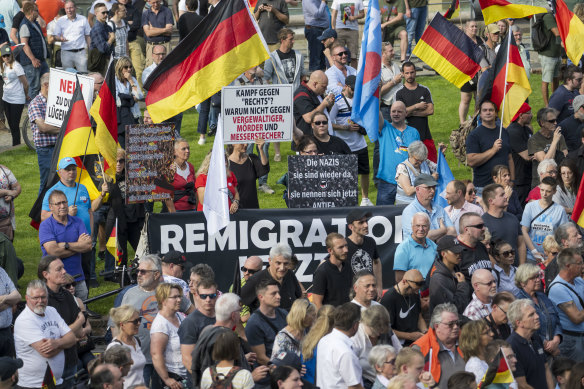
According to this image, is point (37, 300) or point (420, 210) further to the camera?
point (420, 210)

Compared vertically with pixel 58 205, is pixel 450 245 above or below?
below

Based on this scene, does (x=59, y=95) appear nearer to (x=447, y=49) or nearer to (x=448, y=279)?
(x=447, y=49)

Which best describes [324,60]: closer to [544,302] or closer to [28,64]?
[28,64]

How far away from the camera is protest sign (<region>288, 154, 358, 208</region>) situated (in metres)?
14.2

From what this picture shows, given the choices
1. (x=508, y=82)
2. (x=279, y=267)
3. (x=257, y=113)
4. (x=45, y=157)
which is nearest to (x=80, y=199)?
(x=257, y=113)

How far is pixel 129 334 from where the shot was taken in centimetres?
1051

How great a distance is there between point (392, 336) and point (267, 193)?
760cm

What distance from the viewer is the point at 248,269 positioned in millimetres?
12156

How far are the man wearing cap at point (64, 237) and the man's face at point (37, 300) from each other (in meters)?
2.75

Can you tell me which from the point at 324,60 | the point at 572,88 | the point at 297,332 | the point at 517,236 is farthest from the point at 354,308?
the point at 324,60

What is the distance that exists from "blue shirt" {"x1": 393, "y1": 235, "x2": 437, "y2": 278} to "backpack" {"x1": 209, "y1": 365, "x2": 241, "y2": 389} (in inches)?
145

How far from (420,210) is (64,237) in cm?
423

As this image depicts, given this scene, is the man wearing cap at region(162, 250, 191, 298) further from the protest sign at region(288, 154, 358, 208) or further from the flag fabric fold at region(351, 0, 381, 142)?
the flag fabric fold at region(351, 0, 381, 142)

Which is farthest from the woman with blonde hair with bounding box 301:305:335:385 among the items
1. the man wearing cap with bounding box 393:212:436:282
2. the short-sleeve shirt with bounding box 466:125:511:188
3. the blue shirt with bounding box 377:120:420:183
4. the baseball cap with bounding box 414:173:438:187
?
the short-sleeve shirt with bounding box 466:125:511:188
